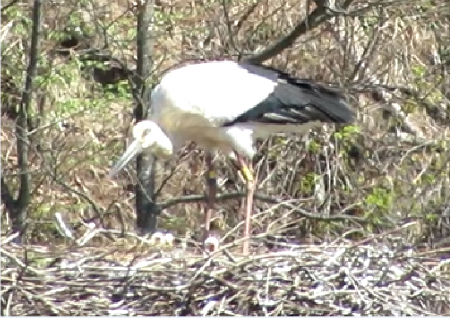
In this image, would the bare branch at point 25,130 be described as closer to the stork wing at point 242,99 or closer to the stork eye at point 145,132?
the stork eye at point 145,132

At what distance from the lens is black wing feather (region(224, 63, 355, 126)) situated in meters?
8.76

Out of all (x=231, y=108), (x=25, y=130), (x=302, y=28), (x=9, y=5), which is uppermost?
(x=9, y=5)

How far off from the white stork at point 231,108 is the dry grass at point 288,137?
940 mm

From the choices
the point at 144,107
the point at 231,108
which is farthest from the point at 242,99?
the point at 144,107

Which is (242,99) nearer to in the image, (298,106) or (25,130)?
(298,106)

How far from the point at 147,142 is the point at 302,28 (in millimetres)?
1364

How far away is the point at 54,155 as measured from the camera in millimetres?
10148

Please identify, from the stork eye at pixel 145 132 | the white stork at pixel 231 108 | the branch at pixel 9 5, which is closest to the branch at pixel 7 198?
the branch at pixel 9 5

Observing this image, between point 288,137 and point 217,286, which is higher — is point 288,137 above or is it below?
above

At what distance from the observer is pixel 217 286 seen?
23.8 ft

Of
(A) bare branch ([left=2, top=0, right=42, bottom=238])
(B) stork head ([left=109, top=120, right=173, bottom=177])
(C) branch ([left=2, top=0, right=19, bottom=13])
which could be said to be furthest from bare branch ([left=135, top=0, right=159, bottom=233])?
(B) stork head ([left=109, top=120, right=173, bottom=177])

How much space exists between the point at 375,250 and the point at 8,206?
3.41 metres

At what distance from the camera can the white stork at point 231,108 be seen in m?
8.75

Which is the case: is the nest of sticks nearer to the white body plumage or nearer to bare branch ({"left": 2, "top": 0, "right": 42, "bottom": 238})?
the white body plumage
